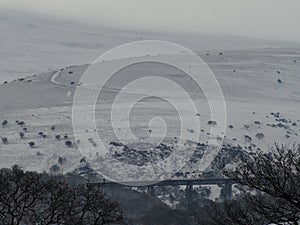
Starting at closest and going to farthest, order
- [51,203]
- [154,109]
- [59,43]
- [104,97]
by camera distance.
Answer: [51,203] → [154,109] → [104,97] → [59,43]

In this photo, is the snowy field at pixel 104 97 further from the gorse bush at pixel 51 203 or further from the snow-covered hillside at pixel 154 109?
the gorse bush at pixel 51 203

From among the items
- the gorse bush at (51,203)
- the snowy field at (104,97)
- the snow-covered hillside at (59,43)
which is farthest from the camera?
the snow-covered hillside at (59,43)

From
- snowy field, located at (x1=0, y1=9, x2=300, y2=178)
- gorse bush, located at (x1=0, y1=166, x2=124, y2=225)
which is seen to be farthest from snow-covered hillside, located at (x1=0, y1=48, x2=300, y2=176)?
gorse bush, located at (x1=0, y1=166, x2=124, y2=225)

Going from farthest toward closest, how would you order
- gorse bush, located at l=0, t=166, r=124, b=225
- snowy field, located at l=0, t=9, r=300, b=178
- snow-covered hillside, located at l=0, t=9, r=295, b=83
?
snow-covered hillside, located at l=0, t=9, r=295, b=83 → snowy field, located at l=0, t=9, r=300, b=178 → gorse bush, located at l=0, t=166, r=124, b=225

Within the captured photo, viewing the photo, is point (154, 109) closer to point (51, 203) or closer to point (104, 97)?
point (104, 97)

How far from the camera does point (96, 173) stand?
30953mm

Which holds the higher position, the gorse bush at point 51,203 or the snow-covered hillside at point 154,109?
the gorse bush at point 51,203

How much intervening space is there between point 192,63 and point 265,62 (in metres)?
11.4

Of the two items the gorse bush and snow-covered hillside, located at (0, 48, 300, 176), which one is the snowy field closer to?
snow-covered hillside, located at (0, 48, 300, 176)

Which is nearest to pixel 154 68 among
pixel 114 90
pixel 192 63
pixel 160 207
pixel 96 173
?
pixel 192 63

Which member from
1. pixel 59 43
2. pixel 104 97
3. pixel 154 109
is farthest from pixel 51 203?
pixel 59 43

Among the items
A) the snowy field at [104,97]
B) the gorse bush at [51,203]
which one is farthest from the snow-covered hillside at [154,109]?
the gorse bush at [51,203]

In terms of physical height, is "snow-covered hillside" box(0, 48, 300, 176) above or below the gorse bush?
below

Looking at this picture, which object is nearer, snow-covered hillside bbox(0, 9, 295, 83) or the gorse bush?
the gorse bush
